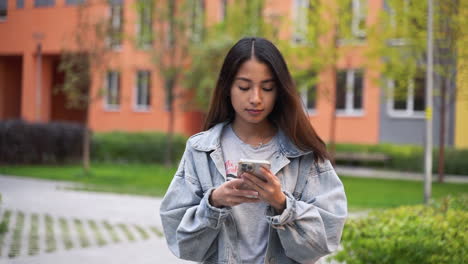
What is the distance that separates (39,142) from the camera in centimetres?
2431

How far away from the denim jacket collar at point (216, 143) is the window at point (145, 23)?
22.7 metres

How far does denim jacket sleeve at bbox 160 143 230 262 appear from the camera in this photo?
2.42m

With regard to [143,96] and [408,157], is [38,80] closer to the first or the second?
[408,157]

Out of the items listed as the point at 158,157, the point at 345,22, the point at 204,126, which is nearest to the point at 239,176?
the point at 204,126

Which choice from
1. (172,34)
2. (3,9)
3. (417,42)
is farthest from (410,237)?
(172,34)

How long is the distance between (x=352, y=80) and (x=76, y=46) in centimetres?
1259

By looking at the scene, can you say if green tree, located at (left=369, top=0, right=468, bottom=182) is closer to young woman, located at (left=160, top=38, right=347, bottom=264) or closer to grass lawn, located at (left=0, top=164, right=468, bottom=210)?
grass lawn, located at (left=0, top=164, right=468, bottom=210)

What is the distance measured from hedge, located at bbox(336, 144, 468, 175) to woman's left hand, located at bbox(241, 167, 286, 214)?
23.2m

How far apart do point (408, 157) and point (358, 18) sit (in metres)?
6.12

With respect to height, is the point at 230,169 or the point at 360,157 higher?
the point at 230,169

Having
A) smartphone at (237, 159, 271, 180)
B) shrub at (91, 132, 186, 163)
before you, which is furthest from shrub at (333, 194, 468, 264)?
shrub at (91, 132, 186, 163)

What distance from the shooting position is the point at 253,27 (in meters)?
24.0

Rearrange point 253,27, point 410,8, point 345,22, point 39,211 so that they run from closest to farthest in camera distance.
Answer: point 39,211 < point 410,8 < point 345,22 < point 253,27

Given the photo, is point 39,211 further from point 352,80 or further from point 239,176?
point 352,80
